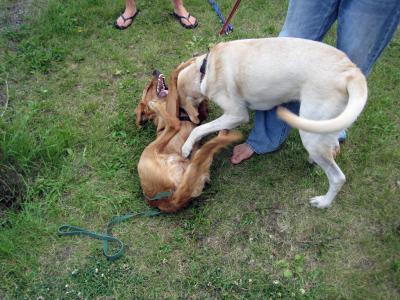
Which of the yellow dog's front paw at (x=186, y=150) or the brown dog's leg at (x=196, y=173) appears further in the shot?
the yellow dog's front paw at (x=186, y=150)

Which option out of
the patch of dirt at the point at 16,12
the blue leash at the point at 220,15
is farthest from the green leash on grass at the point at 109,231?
the patch of dirt at the point at 16,12

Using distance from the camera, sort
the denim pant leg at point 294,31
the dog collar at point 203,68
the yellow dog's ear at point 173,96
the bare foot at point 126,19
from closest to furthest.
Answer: the denim pant leg at point 294,31, the dog collar at point 203,68, the yellow dog's ear at point 173,96, the bare foot at point 126,19

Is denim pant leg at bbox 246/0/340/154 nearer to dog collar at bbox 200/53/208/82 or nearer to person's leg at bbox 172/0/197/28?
dog collar at bbox 200/53/208/82

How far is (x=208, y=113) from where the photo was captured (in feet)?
11.8

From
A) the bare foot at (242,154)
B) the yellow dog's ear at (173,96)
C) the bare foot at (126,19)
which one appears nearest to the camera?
the yellow dog's ear at (173,96)

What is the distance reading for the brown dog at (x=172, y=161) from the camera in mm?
2891

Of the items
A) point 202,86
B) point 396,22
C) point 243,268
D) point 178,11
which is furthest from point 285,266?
point 178,11

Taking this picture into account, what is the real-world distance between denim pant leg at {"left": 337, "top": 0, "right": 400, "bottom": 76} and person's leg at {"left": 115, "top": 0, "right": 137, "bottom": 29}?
278 centimetres

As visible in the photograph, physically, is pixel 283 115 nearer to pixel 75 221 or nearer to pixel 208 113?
pixel 208 113

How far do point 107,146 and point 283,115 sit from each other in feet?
6.07

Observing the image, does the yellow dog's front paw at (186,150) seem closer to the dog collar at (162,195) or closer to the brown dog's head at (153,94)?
the dog collar at (162,195)

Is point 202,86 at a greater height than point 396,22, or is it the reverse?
point 396,22

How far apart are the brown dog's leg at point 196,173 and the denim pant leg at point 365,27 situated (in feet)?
3.15

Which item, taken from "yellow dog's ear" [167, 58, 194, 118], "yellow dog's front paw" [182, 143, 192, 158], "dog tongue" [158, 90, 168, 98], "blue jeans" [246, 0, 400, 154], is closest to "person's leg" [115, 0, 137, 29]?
"dog tongue" [158, 90, 168, 98]
